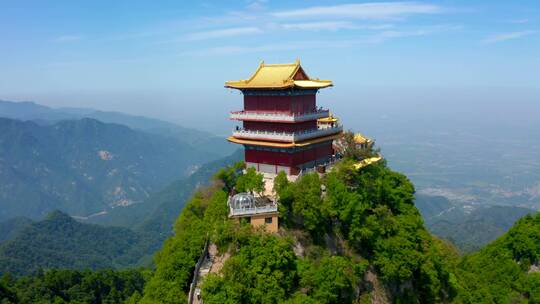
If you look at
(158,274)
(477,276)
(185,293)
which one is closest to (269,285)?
(185,293)

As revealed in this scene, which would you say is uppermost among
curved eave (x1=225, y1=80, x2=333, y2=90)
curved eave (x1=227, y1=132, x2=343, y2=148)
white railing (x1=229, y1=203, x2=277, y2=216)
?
curved eave (x1=225, y1=80, x2=333, y2=90)

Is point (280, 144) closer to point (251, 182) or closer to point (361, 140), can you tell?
point (251, 182)

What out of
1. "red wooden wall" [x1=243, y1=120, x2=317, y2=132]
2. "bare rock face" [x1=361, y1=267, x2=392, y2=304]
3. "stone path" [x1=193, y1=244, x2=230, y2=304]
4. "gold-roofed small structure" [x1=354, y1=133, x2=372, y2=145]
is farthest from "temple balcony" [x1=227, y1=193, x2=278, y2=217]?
"gold-roofed small structure" [x1=354, y1=133, x2=372, y2=145]

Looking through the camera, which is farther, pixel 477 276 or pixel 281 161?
pixel 477 276

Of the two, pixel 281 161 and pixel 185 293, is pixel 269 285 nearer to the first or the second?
pixel 185 293

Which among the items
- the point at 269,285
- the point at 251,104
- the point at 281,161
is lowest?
the point at 269,285

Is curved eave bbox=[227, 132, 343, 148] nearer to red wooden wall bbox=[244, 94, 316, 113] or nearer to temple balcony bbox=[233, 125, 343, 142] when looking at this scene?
temple balcony bbox=[233, 125, 343, 142]

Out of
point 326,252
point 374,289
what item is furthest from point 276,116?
point 374,289
